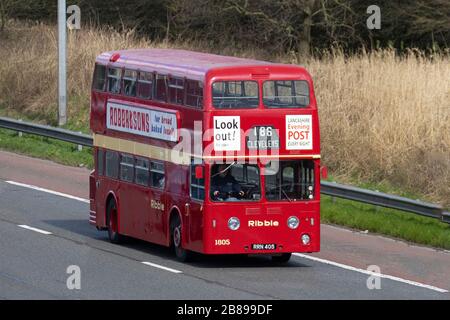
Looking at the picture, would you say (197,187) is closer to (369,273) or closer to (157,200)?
(157,200)

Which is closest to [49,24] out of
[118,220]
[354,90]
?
[354,90]

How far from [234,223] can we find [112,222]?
3.72 meters

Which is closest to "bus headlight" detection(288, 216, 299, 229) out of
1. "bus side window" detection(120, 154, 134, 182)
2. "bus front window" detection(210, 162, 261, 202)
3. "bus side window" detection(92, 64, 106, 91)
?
"bus front window" detection(210, 162, 261, 202)

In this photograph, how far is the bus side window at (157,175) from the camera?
67.9ft

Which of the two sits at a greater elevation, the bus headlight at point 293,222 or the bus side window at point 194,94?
the bus side window at point 194,94

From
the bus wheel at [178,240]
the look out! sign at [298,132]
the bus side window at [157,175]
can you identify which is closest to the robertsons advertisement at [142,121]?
the bus side window at [157,175]

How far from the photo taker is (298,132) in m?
19.4

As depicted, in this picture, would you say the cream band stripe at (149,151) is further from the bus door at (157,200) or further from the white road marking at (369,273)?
the white road marking at (369,273)

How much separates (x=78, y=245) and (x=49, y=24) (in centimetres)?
2745

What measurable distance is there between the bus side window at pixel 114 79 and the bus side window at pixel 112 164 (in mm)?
1079

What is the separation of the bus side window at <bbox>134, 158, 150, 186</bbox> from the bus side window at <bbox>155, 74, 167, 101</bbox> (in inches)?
44.4

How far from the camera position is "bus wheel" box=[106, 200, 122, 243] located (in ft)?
72.9

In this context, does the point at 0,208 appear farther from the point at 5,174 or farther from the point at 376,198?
the point at 376,198

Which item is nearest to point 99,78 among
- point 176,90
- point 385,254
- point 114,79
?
point 114,79
